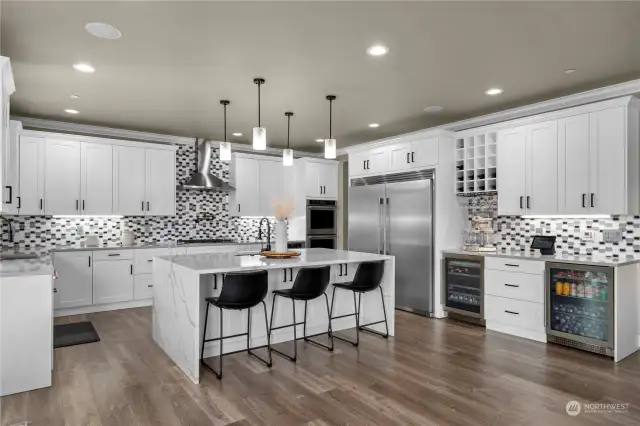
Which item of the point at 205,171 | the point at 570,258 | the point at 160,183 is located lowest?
the point at 570,258

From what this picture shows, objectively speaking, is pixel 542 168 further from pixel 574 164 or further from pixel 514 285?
pixel 514 285

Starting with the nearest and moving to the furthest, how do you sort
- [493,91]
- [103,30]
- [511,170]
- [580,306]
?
[103,30] < [580,306] < [493,91] < [511,170]

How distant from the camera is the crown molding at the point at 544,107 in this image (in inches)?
159

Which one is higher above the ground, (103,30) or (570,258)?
(103,30)

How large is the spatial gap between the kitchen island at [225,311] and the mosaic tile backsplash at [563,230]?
67.9 inches

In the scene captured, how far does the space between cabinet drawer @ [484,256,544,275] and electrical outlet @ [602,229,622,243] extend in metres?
0.76

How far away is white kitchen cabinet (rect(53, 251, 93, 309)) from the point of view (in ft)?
17.4

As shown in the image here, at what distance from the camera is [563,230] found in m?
4.73

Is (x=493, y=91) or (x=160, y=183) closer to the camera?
(x=493, y=91)

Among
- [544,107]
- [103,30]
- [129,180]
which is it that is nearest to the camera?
[103,30]

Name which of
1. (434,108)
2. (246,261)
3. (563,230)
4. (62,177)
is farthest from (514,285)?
(62,177)

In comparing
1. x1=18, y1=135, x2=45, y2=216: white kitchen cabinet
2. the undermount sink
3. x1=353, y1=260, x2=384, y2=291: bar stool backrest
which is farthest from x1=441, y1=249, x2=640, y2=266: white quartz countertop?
x1=18, y1=135, x2=45, y2=216: white kitchen cabinet

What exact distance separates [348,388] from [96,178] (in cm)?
458

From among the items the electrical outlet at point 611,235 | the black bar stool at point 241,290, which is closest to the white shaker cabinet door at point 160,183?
the black bar stool at point 241,290
